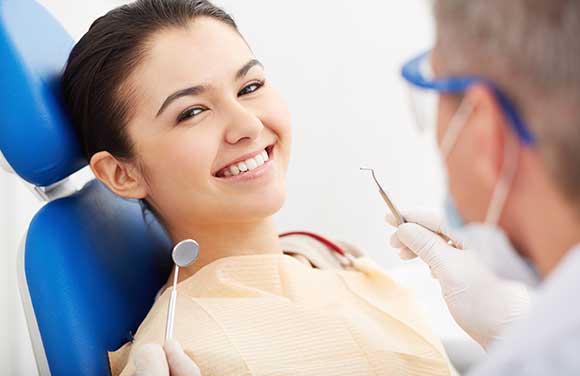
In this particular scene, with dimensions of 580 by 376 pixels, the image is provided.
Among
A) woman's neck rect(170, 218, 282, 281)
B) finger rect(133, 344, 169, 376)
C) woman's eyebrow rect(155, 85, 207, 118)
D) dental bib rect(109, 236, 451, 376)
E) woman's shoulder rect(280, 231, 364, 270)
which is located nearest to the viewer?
finger rect(133, 344, 169, 376)

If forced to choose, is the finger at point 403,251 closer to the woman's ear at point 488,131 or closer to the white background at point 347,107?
the woman's ear at point 488,131

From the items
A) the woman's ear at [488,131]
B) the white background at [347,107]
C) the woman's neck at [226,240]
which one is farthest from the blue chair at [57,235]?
the white background at [347,107]

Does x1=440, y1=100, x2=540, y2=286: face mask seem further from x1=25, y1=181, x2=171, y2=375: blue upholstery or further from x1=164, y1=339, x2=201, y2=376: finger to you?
x1=25, y1=181, x2=171, y2=375: blue upholstery

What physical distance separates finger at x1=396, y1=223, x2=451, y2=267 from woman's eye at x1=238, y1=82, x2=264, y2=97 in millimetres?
422

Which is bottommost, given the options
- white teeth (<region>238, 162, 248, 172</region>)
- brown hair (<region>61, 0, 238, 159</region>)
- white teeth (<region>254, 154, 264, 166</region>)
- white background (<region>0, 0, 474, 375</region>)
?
white background (<region>0, 0, 474, 375</region>)

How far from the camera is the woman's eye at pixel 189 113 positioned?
5.37ft

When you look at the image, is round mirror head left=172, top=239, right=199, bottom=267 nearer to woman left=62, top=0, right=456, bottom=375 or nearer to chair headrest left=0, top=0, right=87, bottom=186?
woman left=62, top=0, right=456, bottom=375

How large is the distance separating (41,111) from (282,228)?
1636 mm

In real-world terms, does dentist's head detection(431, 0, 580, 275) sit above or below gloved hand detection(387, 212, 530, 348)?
above

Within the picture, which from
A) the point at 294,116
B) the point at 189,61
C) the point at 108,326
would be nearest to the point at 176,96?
the point at 189,61

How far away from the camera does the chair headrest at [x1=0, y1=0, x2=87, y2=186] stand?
1.57 m

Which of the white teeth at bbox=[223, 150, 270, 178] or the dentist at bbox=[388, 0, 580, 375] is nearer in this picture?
the dentist at bbox=[388, 0, 580, 375]

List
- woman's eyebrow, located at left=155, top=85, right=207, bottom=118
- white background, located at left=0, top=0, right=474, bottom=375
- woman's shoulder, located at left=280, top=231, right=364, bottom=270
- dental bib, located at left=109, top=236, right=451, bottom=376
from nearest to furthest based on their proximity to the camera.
→ dental bib, located at left=109, top=236, right=451, bottom=376, woman's eyebrow, located at left=155, top=85, right=207, bottom=118, woman's shoulder, located at left=280, top=231, right=364, bottom=270, white background, located at left=0, top=0, right=474, bottom=375

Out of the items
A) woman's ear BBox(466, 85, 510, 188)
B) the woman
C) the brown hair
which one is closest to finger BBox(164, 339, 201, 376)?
the woman
